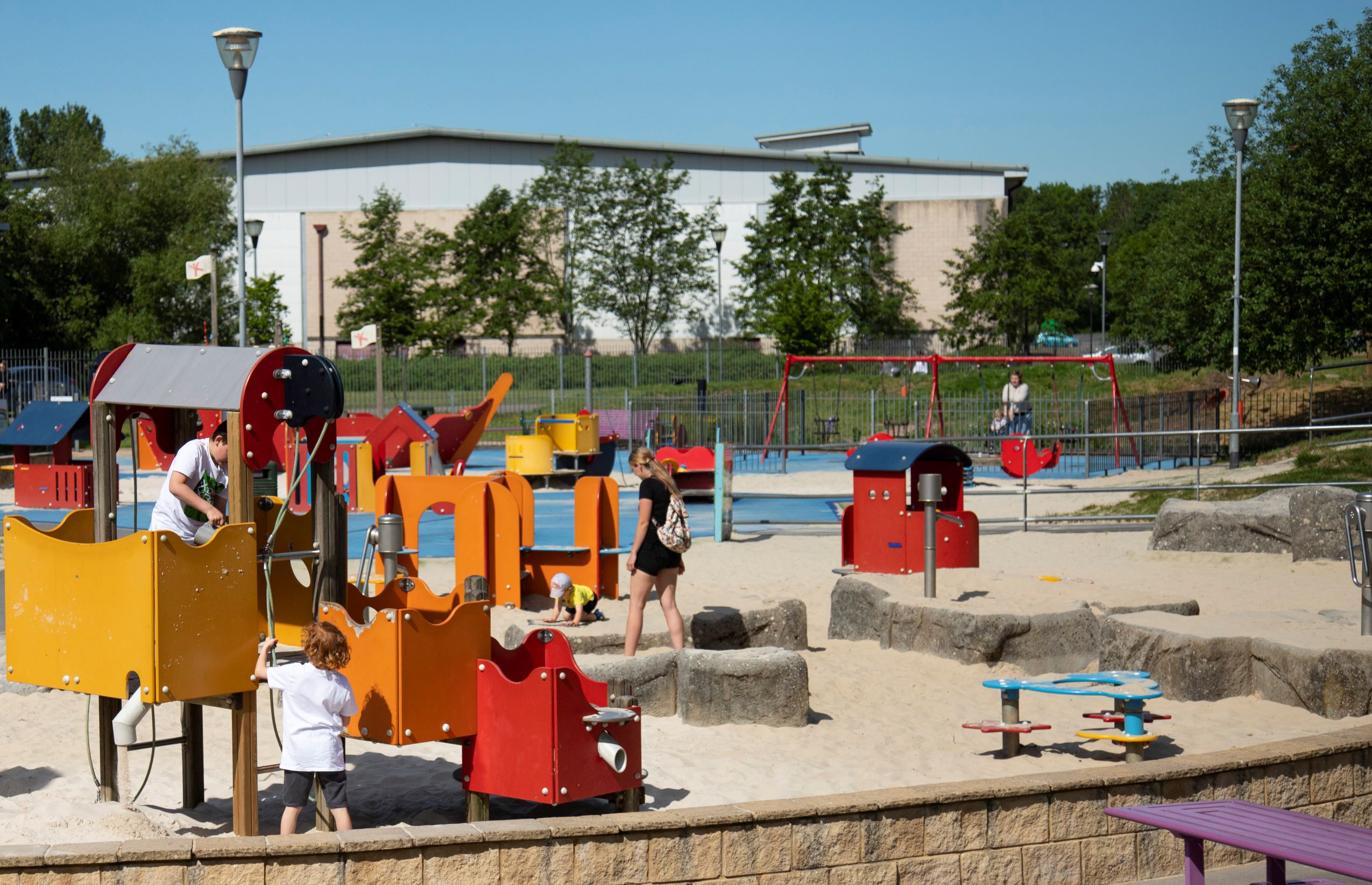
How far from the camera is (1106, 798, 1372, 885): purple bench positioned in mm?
4227

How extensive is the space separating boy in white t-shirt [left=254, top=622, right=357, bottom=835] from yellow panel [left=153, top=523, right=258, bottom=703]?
0.42ft

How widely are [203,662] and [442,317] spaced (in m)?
48.0

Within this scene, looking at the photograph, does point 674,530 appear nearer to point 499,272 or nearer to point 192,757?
point 192,757

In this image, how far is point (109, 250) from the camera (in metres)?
45.8

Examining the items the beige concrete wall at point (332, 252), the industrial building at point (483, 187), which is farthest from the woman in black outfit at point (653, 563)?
the beige concrete wall at point (332, 252)

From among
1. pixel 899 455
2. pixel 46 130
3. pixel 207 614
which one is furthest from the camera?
pixel 46 130

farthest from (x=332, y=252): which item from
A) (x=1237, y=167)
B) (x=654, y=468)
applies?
(x=654, y=468)

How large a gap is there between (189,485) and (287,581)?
2.34 ft

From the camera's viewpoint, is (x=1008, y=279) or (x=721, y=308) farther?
(x=721, y=308)

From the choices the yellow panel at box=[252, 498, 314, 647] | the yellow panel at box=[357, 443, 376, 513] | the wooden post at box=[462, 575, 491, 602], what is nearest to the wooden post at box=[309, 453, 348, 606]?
the yellow panel at box=[252, 498, 314, 647]

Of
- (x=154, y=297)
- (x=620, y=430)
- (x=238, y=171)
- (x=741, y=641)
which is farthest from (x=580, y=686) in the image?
(x=154, y=297)

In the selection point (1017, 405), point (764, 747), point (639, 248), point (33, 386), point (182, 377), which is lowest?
point (764, 747)

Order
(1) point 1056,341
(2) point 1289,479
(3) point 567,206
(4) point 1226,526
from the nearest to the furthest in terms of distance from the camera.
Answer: (4) point 1226,526 → (2) point 1289,479 → (3) point 567,206 → (1) point 1056,341

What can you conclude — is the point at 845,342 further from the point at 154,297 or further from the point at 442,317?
the point at 154,297
